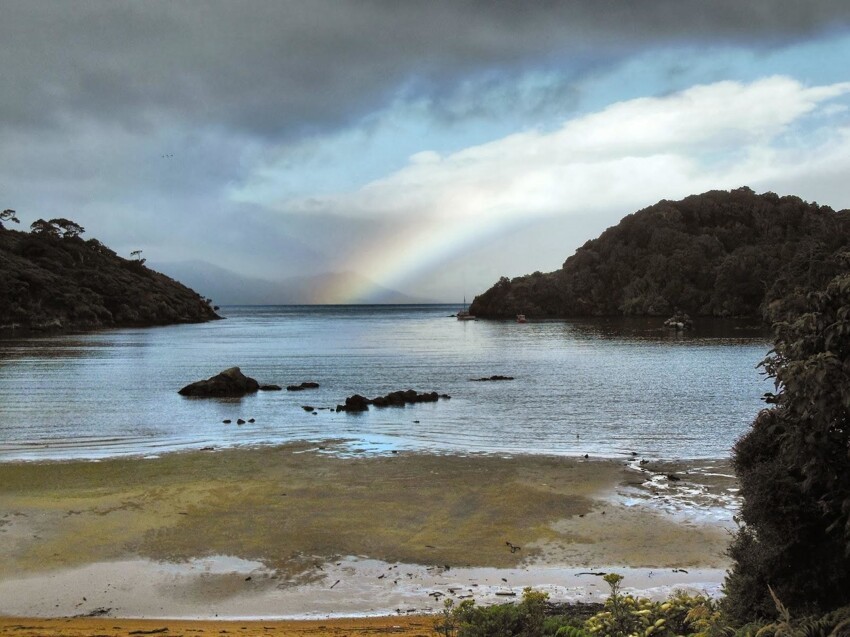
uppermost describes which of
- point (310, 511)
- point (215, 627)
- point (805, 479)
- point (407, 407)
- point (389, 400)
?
point (805, 479)

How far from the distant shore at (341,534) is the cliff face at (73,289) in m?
124

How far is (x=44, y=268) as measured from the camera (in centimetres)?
15525

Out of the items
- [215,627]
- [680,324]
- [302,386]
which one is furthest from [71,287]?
[215,627]

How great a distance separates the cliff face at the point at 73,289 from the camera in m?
128

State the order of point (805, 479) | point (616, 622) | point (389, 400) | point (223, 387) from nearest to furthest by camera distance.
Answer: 1. point (805, 479)
2. point (616, 622)
3. point (389, 400)
4. point (223, 387)

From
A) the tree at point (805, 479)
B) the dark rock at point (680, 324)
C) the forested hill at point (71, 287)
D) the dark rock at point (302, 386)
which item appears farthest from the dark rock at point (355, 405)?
the forested hill at point (71, 287)

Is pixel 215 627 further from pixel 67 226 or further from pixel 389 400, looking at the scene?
pixel 67 226

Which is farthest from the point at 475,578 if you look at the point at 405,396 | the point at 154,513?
the point at 405,396

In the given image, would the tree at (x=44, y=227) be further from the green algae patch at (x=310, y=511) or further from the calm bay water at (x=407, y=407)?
the green algae patch at (x=310, y=511)

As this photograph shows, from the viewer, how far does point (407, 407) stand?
35.8 m

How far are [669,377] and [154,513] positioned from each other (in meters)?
43.7

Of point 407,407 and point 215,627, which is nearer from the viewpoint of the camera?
point 215,627

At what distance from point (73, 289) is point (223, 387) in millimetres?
124324

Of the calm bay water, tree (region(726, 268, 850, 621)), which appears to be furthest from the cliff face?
tree (region(726, 268, 850, 621))
